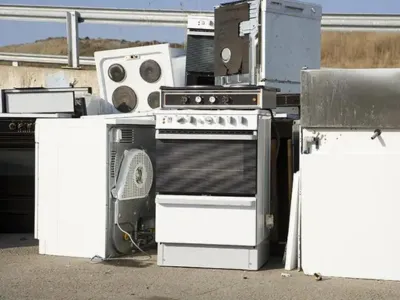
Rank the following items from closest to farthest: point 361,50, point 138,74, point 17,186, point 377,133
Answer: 1. point 377,133
2. point 17,186
3. point 138,74
4. point 361,50

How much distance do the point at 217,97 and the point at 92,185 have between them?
1.31m

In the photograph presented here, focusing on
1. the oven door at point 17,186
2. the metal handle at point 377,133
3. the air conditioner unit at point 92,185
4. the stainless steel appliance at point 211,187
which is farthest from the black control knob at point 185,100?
the oven door at point 17,186

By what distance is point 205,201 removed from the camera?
5.39m

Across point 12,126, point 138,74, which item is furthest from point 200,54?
point 12,126

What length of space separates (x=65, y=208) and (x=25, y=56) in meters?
5.02

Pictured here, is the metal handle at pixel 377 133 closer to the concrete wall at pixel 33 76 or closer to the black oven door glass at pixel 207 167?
the black oven door glass at pixel 207 167

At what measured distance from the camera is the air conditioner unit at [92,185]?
5785mm

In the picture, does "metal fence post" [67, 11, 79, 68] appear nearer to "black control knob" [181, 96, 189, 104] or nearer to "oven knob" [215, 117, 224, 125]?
"black control knob" [181, 96, 189, 104]

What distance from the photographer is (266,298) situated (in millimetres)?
4711

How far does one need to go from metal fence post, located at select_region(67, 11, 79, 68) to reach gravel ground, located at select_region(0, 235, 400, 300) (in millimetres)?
4478

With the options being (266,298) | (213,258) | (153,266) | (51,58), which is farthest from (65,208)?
(51,58)

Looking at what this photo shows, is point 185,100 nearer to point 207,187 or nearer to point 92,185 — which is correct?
point 207,187

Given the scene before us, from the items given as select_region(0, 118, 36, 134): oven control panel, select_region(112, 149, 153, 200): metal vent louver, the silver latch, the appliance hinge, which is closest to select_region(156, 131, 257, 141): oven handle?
the appliance hinge

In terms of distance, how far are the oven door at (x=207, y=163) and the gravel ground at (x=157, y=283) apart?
0.65 metres
